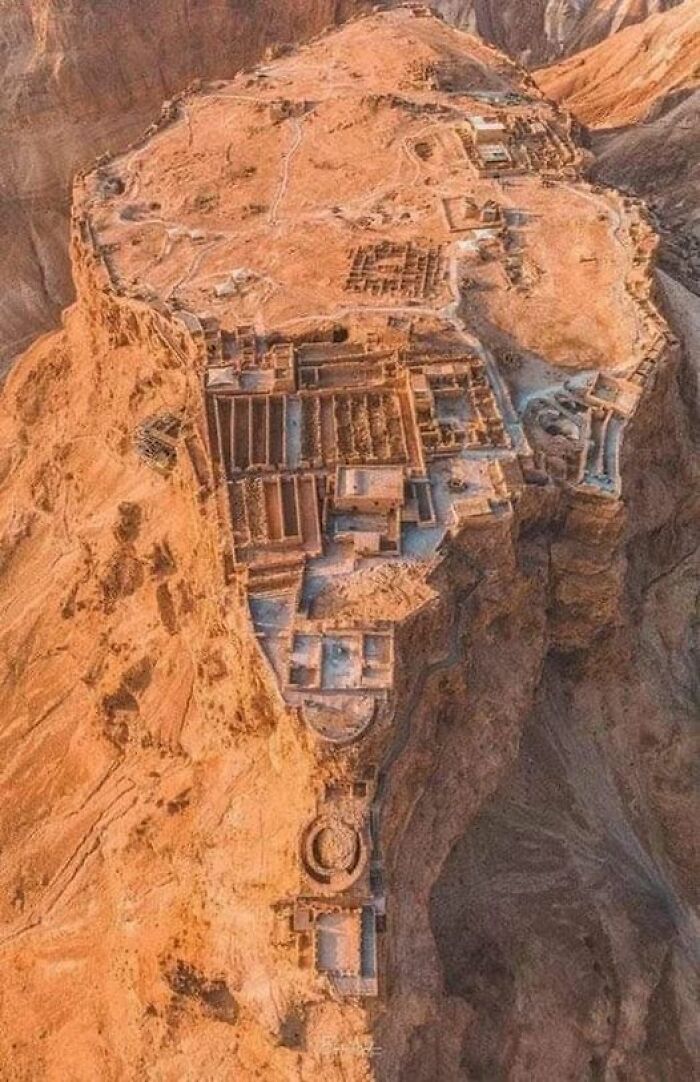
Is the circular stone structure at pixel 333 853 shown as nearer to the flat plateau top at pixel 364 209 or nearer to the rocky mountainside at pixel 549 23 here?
the flat plateau top at pixel 364 209

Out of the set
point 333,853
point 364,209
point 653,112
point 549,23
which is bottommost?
point 333,853

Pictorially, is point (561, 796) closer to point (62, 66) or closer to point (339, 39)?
point (339, 39)

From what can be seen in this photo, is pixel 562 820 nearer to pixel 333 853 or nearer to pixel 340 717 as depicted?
pixel 333 853

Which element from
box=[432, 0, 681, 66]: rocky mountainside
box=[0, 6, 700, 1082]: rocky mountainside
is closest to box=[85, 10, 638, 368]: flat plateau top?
box=[0, 6, 700, 1082]: rocky mountainside

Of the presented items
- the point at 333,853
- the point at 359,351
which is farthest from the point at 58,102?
the point at 333,853

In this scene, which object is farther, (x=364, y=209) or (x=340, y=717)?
(x=364, y=209)

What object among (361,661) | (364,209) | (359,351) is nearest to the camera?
(361,661)

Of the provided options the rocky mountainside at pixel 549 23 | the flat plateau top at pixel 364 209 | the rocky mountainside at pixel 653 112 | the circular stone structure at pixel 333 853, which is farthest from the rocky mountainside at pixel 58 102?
the circular stone structure at pixel 333 853

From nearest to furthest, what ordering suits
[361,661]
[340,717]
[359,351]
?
[340,717], [361,661], [359,351]
